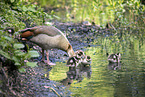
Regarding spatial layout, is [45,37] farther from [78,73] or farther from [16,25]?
[78,73]

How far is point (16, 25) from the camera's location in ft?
22.2

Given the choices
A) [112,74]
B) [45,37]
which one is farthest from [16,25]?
[112,74]

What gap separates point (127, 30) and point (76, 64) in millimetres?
5829

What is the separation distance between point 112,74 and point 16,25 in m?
2.54

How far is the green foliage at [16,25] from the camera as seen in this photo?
4195mm

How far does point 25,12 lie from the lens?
8.75 m

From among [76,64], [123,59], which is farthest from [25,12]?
[123,59]

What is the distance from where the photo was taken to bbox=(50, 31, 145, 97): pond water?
16.8 ft

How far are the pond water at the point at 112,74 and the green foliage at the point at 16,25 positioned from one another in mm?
1184

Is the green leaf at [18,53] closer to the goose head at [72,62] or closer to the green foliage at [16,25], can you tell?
the green foliage at [16,25]

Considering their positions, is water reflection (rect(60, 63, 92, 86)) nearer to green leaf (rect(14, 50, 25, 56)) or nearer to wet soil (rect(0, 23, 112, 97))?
wet soil (rect(0, 23, 112, 97))

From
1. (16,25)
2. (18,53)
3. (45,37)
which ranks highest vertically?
(16,25)

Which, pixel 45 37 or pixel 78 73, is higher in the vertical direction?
pixel 45 37

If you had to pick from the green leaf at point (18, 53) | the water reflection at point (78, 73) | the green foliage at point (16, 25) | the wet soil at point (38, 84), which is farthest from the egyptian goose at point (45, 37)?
the green leaf at point (18, 53)
